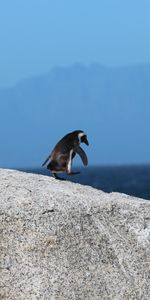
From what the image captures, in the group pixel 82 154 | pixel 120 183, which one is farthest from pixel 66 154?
pixel 120 183

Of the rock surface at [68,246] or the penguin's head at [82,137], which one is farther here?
the penguin's head at [82,137]

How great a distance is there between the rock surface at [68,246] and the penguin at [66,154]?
173 cm

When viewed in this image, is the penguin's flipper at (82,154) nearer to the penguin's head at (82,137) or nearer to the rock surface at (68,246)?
the penguin's head at (82,137)

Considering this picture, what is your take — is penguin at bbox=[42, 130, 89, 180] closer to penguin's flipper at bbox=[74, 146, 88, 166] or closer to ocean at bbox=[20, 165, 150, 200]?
penguin's flipper at bbox=[74, 146, 88, 166]

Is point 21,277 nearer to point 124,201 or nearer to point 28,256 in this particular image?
point 28,256

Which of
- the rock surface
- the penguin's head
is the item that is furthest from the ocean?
the rock surface

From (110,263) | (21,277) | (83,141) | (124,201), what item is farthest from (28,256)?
(83,141)

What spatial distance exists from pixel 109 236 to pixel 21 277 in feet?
4.95

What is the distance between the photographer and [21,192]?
1316cm

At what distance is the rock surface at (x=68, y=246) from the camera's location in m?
12.4

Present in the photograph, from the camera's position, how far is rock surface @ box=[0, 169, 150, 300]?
1236cm

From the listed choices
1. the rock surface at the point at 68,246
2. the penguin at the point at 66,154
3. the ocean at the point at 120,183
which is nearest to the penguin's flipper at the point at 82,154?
the penguin at the point at 66,154

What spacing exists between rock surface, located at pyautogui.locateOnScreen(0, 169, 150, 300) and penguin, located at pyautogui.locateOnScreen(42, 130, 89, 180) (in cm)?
173

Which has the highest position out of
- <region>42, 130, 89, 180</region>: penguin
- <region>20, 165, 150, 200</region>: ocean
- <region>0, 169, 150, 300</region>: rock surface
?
<region>20, 165, 150, 200</region>: ocean
